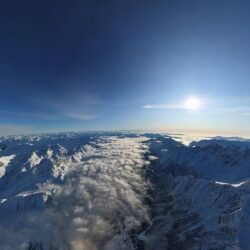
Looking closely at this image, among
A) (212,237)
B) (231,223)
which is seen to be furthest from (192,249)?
(231,223)

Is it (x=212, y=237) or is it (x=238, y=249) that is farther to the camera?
(x=212, y=237)

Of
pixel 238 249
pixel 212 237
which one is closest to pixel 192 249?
pixel 212 237

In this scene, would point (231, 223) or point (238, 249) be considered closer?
point (238, 249)

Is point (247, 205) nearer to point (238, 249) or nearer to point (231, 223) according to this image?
point (231, 223)

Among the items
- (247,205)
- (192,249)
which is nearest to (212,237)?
(192,249)

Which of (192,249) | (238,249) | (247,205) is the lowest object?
(192,249)

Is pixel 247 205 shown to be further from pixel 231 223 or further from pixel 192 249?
pixel 192 249

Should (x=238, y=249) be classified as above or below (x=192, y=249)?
above

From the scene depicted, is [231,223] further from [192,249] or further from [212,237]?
[192,249]
